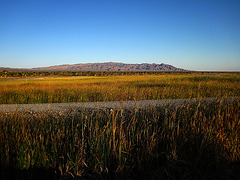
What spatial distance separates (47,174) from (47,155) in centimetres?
36

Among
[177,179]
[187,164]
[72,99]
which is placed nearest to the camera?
[177,179]

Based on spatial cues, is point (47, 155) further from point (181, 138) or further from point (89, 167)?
point (181, 138)

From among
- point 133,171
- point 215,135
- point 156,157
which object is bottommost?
point 133,171

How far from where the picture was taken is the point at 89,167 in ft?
9.55

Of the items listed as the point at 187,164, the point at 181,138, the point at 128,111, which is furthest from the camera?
the point at 128,111

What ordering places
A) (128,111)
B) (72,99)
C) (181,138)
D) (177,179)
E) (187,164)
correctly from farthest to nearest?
1. (72,99)
2. (128,111)
3. (181,138)
4. (187,164)
5. (177,179)

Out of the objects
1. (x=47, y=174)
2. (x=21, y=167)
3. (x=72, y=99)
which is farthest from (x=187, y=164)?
(x=72, y=99)

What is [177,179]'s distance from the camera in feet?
9.09

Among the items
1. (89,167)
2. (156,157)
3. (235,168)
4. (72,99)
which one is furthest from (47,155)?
(72,99)

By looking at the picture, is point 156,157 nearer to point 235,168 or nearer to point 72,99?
point 235,168

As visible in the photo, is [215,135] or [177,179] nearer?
[177,179]

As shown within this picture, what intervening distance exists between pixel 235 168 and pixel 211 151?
1.49ft

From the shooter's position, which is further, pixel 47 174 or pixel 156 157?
pixel 156 157

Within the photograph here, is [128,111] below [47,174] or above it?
above
